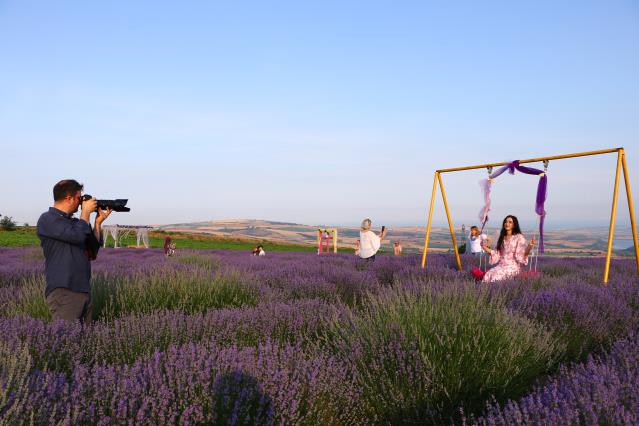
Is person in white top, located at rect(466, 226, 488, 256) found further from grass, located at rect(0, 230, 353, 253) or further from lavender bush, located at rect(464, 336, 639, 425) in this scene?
lavender bush, located at rect(464, 336, 639, 425)

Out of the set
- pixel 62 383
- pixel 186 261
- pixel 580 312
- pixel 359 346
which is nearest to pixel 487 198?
pixel 580 312

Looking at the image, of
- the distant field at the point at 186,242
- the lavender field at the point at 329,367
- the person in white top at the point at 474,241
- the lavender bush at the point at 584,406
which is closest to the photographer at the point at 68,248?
the lavender field at the point at 329,367

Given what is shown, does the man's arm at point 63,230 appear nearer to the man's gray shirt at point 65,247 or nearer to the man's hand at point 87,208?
the man's gray shirt at point 65,247

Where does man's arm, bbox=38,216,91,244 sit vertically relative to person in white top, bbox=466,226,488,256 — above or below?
above

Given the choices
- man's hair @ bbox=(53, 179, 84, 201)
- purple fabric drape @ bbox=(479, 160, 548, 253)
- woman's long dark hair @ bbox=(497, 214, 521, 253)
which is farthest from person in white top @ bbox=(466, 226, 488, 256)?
man's hair @ bbox=(53, 179, 84, 201)

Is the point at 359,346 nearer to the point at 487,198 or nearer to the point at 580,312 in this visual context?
the point at 580,312

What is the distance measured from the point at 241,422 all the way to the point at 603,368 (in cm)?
176

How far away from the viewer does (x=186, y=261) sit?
33.0ft

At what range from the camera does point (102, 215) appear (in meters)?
3.70

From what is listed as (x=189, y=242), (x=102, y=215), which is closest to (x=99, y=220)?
(x=102, y=215)

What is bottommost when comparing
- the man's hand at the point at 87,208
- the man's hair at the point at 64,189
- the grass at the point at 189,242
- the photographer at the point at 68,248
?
the grass at the point at 189,242

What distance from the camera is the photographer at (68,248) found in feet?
11.0

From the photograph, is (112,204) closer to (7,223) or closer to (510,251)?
(510,251)

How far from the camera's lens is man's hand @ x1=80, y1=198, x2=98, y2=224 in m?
3.54
